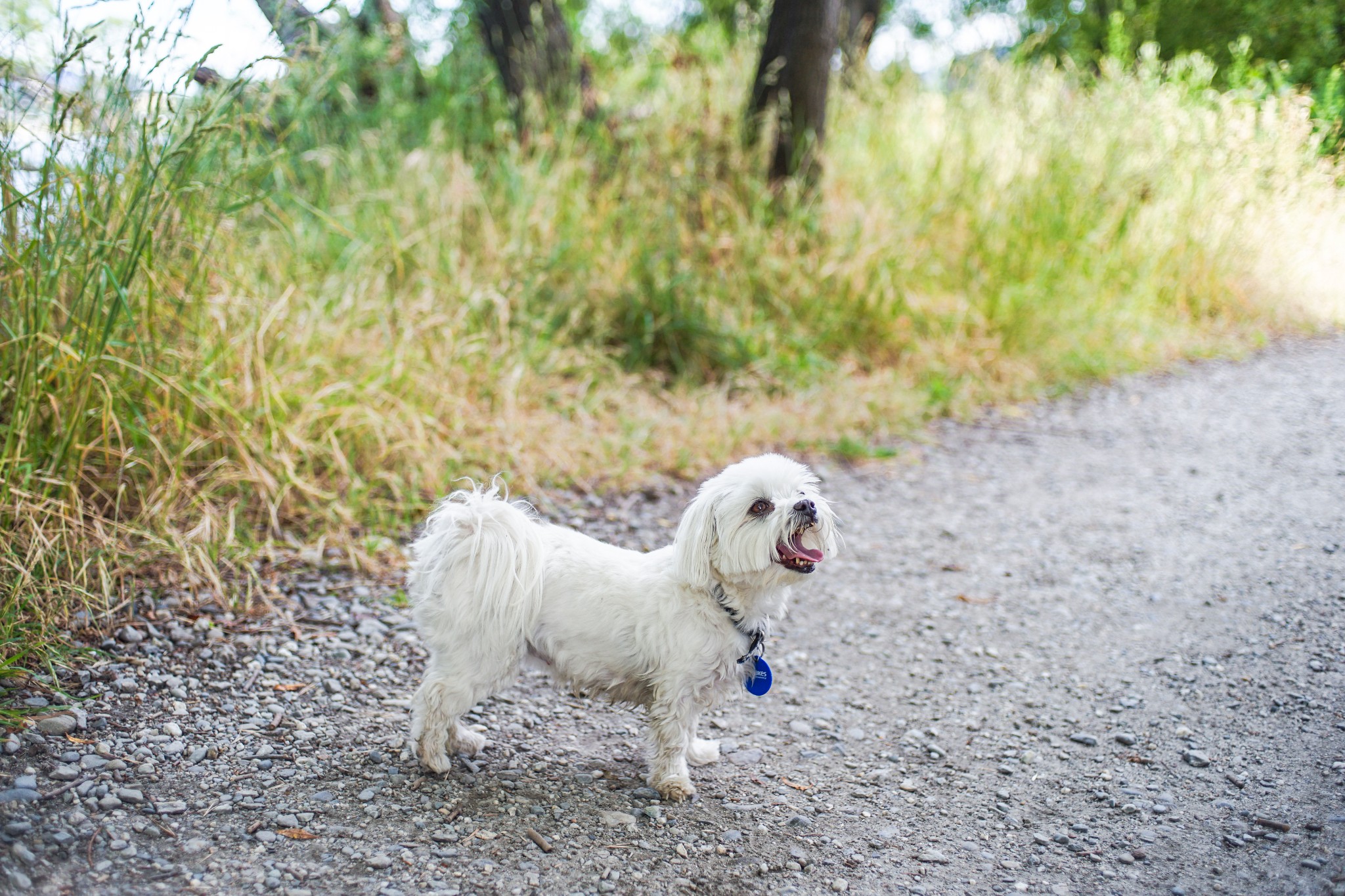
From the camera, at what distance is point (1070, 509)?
481 centimetres

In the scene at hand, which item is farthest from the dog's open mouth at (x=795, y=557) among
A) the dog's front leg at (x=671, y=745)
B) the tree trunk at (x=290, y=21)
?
the tree trunk at (x=290, y=21)

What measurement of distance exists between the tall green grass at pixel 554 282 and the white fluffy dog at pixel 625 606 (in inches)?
50.5

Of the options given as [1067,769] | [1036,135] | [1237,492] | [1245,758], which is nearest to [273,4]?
[1067,769]

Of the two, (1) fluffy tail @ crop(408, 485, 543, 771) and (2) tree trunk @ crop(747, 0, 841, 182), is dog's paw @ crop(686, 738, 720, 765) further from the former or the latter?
(2) tree trunk @ crop(747, 0, 841, 182)

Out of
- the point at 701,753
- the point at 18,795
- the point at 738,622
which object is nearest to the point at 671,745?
the point at 701,753

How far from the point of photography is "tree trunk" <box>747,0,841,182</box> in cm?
674

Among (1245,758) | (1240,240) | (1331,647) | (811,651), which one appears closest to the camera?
(1245,758)

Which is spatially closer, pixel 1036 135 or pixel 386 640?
pixel 386 640

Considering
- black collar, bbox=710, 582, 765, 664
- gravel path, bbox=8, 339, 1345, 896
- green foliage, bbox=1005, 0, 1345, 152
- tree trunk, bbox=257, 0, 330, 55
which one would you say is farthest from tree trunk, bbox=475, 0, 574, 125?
black collar, bbox=710, 582, 765, 664

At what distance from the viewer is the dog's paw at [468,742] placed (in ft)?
9.01

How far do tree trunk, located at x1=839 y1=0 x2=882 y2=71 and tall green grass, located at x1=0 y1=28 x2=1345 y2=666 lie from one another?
0.45 metres

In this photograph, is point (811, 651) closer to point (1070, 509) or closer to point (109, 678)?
point (1070, 509)

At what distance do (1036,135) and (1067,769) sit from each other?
5707mm

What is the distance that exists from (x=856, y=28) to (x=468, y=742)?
9339 millimetres
